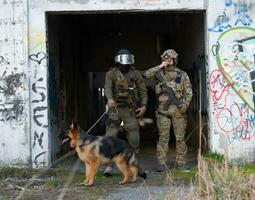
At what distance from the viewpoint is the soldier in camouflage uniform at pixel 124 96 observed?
970 cm

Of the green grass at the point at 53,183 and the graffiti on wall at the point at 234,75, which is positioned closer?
the green grass at the point at 53,183

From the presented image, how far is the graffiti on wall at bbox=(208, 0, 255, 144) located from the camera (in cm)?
1045

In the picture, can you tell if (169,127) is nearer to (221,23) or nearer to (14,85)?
(221,23)

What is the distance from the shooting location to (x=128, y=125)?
977 centimetres

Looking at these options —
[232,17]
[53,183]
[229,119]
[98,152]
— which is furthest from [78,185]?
[232,17]

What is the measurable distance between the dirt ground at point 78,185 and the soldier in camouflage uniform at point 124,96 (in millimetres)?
735

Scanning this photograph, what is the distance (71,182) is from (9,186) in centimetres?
102

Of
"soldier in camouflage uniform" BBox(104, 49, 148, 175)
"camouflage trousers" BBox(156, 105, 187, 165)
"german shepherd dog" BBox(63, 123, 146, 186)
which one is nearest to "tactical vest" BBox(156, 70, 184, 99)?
"camouflage trousers" BBox(156, 105, 187, 165)

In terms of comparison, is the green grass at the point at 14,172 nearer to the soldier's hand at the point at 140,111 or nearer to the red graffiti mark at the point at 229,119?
the soldier's hand at the point at 140,111

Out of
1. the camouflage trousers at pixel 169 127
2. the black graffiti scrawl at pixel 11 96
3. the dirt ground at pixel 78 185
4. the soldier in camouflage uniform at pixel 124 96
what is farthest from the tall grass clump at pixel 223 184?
the black graffiti scrawl at pixel 11 96

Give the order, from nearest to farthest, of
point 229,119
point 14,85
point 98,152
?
point 98,152 < point 14,85 < point 229,119

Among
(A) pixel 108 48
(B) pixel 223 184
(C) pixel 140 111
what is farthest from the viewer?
(A) pixel 108 48

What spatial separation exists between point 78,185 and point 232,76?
371 cm

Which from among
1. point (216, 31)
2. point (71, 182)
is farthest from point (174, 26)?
point (71, 182)
